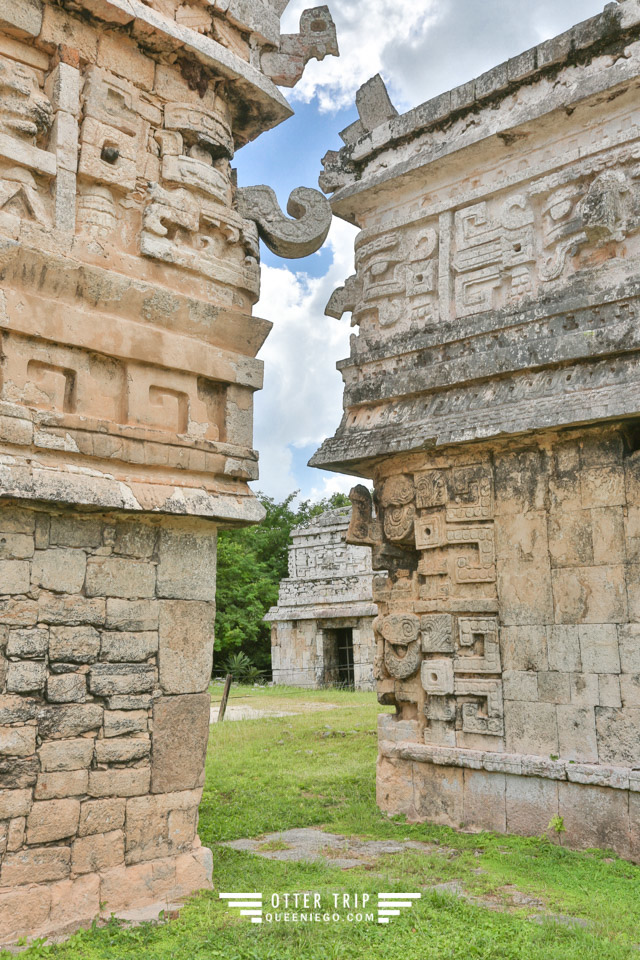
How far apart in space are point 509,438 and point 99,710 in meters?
3.47

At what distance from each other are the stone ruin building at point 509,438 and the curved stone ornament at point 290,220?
5.53 ft

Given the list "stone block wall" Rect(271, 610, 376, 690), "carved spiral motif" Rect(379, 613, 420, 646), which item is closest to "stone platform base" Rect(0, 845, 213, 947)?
"carved spiral motif" Rect(379, 613, 420, 646)

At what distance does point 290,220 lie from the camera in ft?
16.7

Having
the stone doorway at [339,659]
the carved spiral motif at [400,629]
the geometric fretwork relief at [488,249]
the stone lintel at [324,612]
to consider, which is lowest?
the stone doorway at [339,659]

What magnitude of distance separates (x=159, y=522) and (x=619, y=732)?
3240mm

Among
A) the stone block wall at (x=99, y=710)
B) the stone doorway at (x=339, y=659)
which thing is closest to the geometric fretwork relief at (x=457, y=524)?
the stone block wall at (x=99, y=710)

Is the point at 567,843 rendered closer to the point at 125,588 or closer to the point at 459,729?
the point at 459,729

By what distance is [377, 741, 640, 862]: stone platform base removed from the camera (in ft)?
16.9

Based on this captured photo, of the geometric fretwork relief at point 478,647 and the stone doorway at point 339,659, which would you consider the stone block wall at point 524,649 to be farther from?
the stone doorway at point 339,659

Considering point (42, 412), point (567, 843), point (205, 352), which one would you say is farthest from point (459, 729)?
point (42, 412)

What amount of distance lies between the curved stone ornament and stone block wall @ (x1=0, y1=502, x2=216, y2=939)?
186cm

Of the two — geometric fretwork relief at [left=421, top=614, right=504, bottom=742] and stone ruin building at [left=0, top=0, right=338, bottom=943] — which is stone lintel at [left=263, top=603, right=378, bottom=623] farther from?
stone ruin building at [left=0, top=0, right=338, bottom=943]

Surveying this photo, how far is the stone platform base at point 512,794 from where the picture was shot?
5.16 meters

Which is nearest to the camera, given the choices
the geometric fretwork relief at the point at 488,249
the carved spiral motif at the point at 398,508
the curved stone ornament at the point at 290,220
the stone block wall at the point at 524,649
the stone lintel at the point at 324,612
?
the curved stone ornament at the point at 290,220
